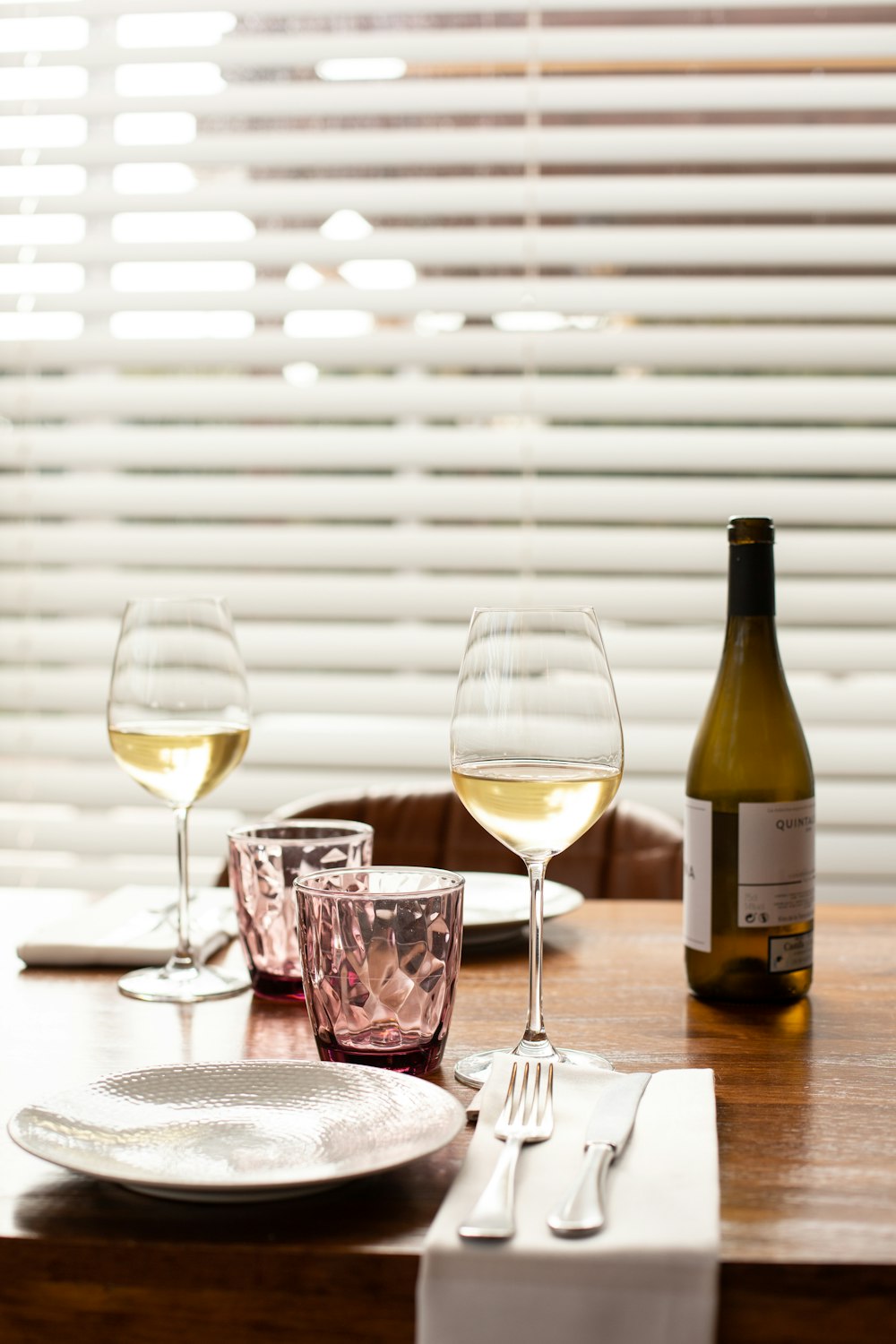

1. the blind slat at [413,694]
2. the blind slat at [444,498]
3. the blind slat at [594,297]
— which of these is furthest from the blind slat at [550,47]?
the blind slat at [413,694]

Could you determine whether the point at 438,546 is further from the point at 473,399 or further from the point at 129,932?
the point at 129,932

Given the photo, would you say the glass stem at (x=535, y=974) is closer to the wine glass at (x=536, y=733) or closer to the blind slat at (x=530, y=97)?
the wine glass at (x=536, y=733)

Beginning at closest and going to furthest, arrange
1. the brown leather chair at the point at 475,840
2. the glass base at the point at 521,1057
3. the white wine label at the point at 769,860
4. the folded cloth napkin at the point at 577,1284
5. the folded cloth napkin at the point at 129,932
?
the folded cloth napkin at the point at 577,1284 → the glass base at the point at 521,1057 → the white wine label at the point at 769,860 → the folded cloth napkin at the point at 129,932 → the brown leather chair at the point at 475,840

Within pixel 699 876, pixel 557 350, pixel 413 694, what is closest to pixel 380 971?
pixel 699 876

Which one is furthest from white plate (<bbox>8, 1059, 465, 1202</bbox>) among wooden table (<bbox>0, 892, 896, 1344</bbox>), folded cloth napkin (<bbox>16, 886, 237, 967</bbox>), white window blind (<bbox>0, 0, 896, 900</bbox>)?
white window blind (<bbox>0, 0, 896, 900</bbox>)

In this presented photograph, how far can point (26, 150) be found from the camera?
6.96 feet

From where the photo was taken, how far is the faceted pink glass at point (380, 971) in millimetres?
727

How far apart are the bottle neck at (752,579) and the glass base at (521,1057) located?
316mm

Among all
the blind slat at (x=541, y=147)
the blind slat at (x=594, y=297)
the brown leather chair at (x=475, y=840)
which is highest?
the blind slat at (x=541, y=147)

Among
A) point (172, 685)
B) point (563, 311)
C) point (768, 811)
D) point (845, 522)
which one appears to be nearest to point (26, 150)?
point (563, 311)

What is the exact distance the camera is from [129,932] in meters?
1.08

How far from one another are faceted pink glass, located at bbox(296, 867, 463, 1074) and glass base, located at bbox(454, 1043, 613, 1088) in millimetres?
21

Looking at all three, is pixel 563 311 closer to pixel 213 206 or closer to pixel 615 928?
pixel 213 206

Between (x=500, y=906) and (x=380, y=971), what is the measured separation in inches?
14.5
